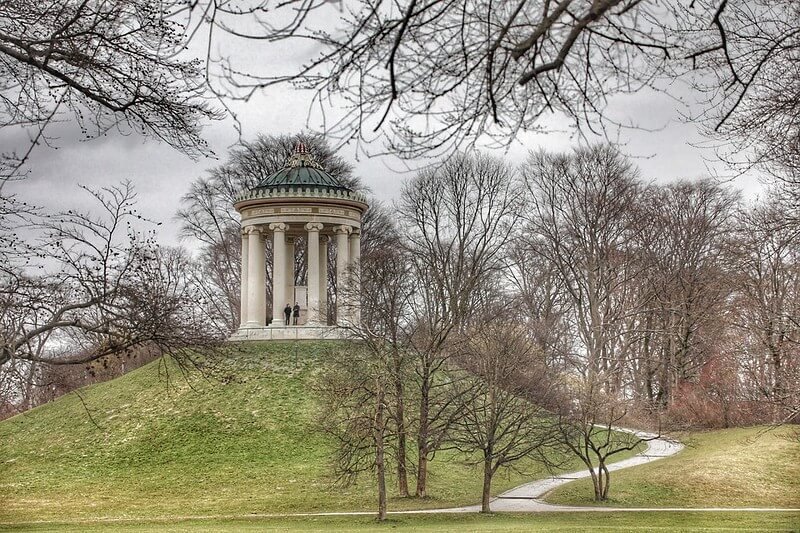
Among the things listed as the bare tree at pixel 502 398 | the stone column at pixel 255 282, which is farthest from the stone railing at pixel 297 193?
the bare tree at pixel 502 398

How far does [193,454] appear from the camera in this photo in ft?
102

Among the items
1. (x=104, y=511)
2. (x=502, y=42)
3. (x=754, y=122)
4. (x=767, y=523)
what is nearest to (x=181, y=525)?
(x=104, y=511)

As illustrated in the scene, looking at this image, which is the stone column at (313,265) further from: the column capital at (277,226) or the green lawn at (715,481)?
the green lawn at (715,481)

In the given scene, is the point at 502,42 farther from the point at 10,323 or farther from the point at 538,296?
the point at 538,296

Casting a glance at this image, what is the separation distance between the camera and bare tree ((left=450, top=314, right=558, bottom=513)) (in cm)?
2528

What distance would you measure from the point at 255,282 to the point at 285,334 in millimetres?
2348

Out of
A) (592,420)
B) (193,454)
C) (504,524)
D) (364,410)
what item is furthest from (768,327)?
(193,454)

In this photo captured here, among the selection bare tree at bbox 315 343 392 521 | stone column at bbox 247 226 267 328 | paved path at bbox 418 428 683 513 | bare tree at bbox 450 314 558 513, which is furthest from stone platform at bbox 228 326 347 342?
bare tree at bbox 450 314 558 513

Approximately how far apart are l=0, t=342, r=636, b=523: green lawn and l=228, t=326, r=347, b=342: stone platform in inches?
19.3

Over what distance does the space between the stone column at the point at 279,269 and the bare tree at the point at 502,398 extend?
12.7 m

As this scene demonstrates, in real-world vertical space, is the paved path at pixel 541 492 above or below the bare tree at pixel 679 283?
below

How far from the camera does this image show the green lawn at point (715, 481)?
26.9m

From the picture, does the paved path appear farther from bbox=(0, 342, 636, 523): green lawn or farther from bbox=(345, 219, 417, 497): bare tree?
bbox=(345, 219, 417, 497): bare tree

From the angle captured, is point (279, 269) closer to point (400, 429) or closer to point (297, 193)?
point (297, 193)
